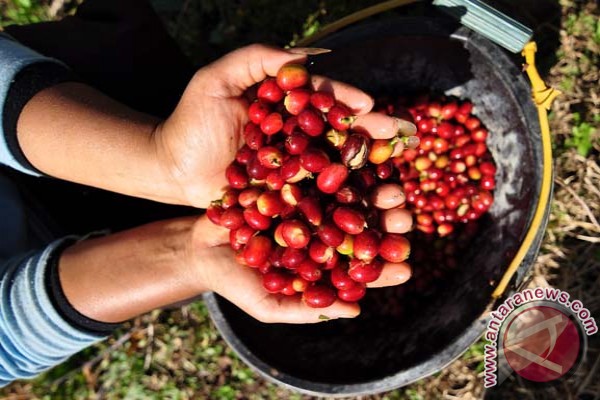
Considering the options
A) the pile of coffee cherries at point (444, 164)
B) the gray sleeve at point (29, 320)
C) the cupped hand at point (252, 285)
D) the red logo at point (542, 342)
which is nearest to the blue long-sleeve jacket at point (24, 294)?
the gray sleeve at point (29, 320)

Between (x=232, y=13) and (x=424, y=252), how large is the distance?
7.15 ft

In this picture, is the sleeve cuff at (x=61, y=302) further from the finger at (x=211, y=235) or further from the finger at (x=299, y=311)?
the finger at (x=299, y=311)

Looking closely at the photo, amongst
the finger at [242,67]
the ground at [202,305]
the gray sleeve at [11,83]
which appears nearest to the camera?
the finger at [242,67]

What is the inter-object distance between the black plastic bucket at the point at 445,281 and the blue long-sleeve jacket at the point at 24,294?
68cm

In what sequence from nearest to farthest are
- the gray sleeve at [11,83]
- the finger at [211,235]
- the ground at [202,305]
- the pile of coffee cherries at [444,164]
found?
the gray sleeve at [11,83], the finger at [211,235], the pile of coffee cherries at [444,164], the ground at [202,305]

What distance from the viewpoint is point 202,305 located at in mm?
3969

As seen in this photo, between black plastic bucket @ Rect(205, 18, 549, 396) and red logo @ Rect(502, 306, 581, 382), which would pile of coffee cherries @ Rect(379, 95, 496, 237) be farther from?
red logo @ Rect(502, 306, 581, 382)

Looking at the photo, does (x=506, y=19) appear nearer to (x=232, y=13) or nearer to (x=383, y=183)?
(x=383, y=183)

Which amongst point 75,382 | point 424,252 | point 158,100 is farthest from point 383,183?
point 75,382

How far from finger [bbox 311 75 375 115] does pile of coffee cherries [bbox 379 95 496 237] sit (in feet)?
2.80

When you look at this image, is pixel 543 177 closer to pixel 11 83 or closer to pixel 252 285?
pixel 252 285

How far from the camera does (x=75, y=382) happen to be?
3988 mm

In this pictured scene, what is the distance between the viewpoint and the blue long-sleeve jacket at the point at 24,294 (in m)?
2.63

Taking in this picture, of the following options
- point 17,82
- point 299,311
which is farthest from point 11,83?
point 299,311
